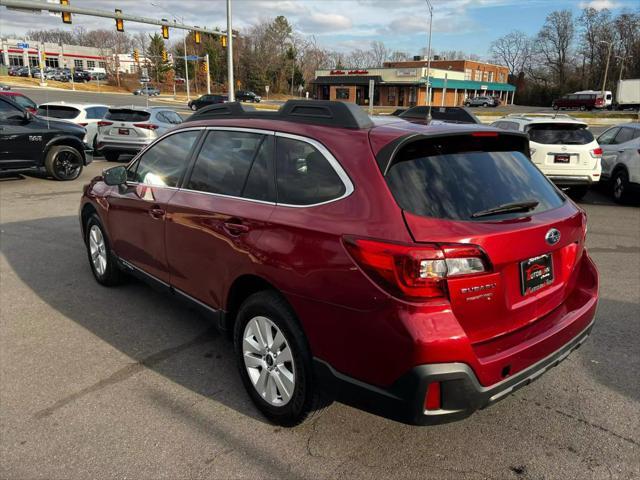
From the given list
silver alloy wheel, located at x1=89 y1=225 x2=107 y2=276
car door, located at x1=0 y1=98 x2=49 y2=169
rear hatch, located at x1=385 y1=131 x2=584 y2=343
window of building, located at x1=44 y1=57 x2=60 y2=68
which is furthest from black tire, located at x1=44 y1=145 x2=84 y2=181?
window of building, located at x1=44 y1=57 x2=60 y2=68

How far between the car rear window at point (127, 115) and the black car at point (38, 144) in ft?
7.16

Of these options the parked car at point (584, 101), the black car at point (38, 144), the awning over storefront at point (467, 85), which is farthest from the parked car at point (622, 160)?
the awning over storefront at point (467, 85)

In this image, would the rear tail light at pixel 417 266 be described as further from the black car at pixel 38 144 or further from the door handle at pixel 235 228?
the black car at pixel 38 144

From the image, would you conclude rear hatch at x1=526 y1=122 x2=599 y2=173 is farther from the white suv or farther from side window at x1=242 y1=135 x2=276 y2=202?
side window at x1=242 y1=135 x2=276 y2=202

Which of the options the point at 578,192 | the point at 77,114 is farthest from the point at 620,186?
the point at 77,114

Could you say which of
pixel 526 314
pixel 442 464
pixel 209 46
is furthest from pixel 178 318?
pixel 209 46

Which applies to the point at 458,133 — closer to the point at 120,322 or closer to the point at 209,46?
the point at 120,322

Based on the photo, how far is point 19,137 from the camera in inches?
429

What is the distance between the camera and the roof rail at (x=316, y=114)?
9.55 feet

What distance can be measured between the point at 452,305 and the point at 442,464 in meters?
0.97

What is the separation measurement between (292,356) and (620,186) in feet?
33.3

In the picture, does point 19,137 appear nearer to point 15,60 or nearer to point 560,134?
point 560,134

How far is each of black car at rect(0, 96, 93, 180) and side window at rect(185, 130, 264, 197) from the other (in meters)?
8.99

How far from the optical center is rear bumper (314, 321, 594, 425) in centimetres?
231
